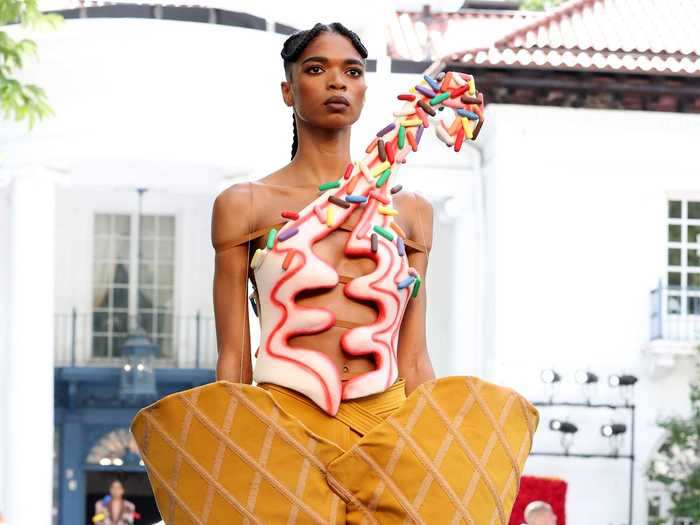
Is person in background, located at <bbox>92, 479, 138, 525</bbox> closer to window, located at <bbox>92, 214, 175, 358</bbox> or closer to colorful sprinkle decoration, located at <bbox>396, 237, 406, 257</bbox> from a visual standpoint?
window, located at <bbox>92, 214, 175, 358</bbox>

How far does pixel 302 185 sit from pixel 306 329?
1.36ft

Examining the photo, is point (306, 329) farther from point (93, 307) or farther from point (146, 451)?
point (93, 307)

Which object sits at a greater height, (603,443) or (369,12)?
(369,12)

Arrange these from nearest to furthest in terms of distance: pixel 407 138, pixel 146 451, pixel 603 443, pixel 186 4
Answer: pixel 146 451 < pixel 407 138 < pixel 186 4 < pixel 603 443

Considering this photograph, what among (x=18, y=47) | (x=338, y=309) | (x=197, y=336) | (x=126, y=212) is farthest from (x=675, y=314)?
(x=338, y=309)

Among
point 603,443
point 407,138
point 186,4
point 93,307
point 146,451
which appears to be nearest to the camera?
point 146,451

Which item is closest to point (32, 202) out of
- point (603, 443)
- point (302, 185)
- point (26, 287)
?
point (26, 287)

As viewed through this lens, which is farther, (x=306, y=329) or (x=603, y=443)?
(x=603, y=443)

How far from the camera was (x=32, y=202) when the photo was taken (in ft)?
71.2

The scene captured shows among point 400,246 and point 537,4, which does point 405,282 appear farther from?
point 537,4

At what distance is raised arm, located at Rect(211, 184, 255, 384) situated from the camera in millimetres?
4035

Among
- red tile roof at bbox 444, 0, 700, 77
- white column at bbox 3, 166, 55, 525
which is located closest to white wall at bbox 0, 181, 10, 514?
white column at bbox 3, 166, 55, 525

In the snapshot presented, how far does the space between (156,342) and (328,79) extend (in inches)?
934

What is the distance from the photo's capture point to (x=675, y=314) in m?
22.0
